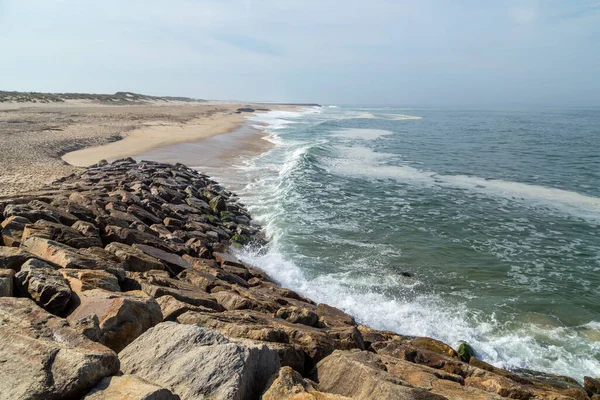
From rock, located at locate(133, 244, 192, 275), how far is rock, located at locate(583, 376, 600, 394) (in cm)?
853

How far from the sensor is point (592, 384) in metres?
7.19

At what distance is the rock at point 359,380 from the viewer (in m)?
4.00

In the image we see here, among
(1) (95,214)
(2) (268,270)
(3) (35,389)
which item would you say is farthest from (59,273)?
(2) (268,270)

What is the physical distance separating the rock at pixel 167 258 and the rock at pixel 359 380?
4.87 metres

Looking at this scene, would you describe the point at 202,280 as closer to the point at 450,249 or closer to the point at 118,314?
the point at 118,314

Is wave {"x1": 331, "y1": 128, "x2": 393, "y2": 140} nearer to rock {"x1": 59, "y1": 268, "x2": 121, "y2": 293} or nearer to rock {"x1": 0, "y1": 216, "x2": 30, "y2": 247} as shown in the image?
rock {"x1": 0, "y1": 216, "x2": 30, "y2": 247}

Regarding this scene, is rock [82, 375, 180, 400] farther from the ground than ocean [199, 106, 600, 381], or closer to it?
farther from the ground

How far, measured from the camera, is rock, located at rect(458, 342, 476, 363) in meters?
7.83

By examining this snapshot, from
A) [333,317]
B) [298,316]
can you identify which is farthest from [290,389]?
[333,317]

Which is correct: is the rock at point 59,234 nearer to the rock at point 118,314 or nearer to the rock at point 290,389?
the rock at point 118,314

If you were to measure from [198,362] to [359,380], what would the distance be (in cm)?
185

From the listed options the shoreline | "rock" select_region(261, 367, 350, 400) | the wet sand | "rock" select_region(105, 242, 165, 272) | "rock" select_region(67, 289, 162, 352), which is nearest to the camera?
"rock" select_region(261, 367, 350, 400)

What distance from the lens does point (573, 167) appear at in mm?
27953

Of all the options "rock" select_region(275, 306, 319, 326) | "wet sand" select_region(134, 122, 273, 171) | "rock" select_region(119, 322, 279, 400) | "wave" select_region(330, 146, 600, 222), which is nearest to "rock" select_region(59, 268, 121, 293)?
"rock" select_region(119, 322, 279, 400)
